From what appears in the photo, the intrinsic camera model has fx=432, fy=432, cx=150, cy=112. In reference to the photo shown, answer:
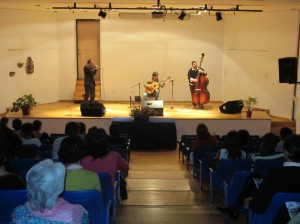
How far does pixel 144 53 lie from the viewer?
50.1ft

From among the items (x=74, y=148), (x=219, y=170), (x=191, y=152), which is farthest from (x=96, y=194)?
(x=191, y=152)

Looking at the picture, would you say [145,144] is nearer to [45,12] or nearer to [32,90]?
[32,90]

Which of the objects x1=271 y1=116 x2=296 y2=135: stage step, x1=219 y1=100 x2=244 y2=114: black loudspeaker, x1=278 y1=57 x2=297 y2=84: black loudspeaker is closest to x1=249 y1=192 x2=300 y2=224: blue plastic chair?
x1=278 y1=57 x2=297 y2=84: black loudspeaker

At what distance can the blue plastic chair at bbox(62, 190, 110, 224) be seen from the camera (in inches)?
127

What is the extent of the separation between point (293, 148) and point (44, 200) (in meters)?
2.03

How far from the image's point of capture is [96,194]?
3.40 meters

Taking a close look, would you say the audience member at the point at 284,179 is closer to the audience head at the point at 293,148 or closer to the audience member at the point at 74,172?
the audience head at the point at 293,148

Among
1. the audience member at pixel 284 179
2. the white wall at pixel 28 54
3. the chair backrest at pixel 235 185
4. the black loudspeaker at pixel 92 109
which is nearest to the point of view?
the audience member at pixel 284 179

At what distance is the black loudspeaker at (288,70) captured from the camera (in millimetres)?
9695

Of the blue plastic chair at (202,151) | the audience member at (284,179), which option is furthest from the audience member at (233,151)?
the audience member at (284,179)

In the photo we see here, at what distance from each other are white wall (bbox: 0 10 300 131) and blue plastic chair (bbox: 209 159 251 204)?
8680 millimetres

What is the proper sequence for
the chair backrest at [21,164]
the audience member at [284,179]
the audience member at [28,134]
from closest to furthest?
the audience member at [284,179] → the chair backrest at [21,164] → the audience member at [28,134]

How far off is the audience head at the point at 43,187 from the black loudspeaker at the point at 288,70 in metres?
8.28

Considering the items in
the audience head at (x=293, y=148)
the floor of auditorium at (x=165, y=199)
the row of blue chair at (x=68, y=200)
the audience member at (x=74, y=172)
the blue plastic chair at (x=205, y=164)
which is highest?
the audience head at (x=293, y=148)
